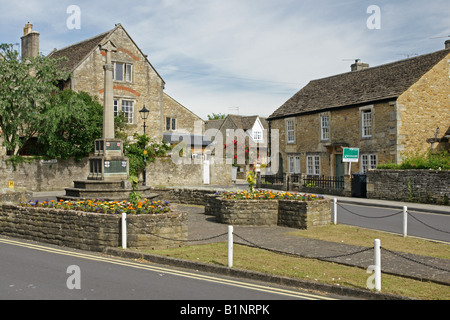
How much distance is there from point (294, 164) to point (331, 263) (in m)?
29.1

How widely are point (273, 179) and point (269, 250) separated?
2405cm

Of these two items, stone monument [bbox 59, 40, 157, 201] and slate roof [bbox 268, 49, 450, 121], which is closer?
stone monument [bbox 59, 40, 157, 201]

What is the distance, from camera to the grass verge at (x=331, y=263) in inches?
313

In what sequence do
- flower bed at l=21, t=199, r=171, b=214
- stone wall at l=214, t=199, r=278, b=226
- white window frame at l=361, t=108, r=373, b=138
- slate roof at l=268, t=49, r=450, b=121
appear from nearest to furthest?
flower bed at l=21, t=199, r=171, b=214 < stone wall at l=214, t=199, r=278, b=226 < slate roof at l=268, t=49, r=450, b=121 < white window frame at l=361, t=108, r=373, b=138

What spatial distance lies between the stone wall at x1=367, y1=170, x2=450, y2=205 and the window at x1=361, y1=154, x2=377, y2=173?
4.70 metres

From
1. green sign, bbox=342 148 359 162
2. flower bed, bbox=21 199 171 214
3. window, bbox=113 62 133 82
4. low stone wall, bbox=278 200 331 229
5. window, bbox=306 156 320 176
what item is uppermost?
window, bbox=113 62 133 82

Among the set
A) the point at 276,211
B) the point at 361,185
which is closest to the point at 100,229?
the point at 276,211

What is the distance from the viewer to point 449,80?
1229 inches

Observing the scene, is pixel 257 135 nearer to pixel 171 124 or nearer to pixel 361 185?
pixel 171 124

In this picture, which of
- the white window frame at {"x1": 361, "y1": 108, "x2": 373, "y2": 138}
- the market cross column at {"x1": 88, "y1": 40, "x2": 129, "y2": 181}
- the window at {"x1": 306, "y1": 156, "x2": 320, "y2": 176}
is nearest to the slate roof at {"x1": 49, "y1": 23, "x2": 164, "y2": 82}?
the market cross column at {"x1": 88, "y1": 40, "x2": 129, "y2": 181}

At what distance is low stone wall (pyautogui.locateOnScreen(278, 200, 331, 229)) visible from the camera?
49.7 feet

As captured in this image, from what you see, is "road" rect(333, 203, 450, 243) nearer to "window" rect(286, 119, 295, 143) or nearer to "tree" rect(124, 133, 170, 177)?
"window" rect(286, 119, 295, 143)

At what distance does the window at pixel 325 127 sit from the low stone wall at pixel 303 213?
19.9 m
